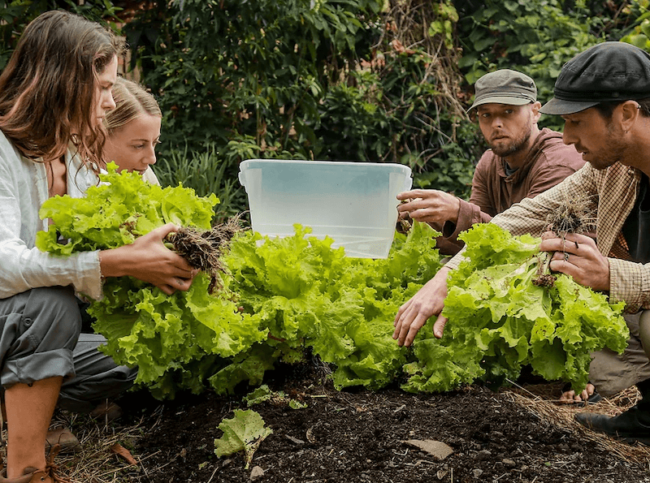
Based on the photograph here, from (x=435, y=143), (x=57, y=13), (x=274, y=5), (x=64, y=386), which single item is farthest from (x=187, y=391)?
(x=435, y=143)

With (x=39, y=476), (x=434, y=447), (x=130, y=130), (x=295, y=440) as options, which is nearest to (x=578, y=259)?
(x=434, y=447)

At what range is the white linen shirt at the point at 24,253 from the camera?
213 centimetres

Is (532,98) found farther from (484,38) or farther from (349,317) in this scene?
(484,38)

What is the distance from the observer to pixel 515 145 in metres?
3.90

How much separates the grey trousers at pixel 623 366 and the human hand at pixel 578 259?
1.40 ft

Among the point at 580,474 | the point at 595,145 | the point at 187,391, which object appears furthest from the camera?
the point at 187,391

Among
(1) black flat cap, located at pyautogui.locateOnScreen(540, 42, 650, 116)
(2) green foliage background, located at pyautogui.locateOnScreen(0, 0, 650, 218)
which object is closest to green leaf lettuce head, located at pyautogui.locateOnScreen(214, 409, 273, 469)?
(1) black flat cap, located at pyautogui.locateOnScreen(540, 42, 650, 116)

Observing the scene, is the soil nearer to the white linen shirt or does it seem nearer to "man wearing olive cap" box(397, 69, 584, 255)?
the white linen shirt

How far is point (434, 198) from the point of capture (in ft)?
10.5

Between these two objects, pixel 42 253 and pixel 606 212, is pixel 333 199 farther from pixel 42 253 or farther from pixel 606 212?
pixel 42 253

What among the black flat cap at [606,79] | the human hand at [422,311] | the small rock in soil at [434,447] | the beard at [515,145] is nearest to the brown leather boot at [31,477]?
the small rock in soil at [434,447]

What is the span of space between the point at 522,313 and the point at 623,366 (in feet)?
2.29

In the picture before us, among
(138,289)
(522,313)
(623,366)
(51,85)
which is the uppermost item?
(51,85)

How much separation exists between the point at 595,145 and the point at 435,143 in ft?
14.6
